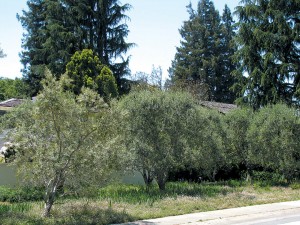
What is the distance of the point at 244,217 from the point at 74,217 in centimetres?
491

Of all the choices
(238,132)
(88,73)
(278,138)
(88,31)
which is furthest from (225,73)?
(278,138)

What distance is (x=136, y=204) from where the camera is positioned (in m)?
12.9

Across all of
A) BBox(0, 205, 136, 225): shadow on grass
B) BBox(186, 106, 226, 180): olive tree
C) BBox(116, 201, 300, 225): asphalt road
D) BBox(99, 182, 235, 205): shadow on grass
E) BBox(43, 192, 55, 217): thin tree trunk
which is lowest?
BBox(116, 201, 300, 225): asphalt road

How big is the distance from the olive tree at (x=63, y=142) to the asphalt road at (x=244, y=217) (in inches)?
76.1

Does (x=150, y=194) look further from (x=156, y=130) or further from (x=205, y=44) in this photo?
(x=205, y=44)

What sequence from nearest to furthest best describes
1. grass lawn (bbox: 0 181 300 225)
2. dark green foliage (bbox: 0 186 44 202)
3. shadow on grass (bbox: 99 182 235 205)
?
grass lawn (bbox: 0 181 300 225), shadow on grass (bbox: 99 182 235 205), dark green foliage (bbox: 0 186 44 202)

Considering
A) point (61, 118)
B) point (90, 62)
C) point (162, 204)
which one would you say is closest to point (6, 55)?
point (61, 118)

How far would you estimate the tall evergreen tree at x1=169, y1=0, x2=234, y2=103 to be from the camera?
54312mm

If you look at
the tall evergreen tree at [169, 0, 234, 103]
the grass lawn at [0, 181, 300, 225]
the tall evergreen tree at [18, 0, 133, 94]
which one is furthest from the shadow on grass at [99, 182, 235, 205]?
the tall evergreen tree at [169, 0, 234, 103]

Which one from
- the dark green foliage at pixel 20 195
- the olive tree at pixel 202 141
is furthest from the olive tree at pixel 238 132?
the dark green foliage at pixel 20 195

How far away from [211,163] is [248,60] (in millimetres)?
12280

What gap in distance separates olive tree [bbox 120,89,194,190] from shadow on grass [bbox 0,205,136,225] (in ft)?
12.8

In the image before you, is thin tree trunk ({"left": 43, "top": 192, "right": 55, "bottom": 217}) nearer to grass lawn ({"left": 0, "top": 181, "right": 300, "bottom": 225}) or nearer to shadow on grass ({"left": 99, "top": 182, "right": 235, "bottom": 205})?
grass lawn ({"left": 0, "top": 181, "right": 300, "bottom": 225})

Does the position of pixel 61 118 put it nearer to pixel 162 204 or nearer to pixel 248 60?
pixel 162 204
